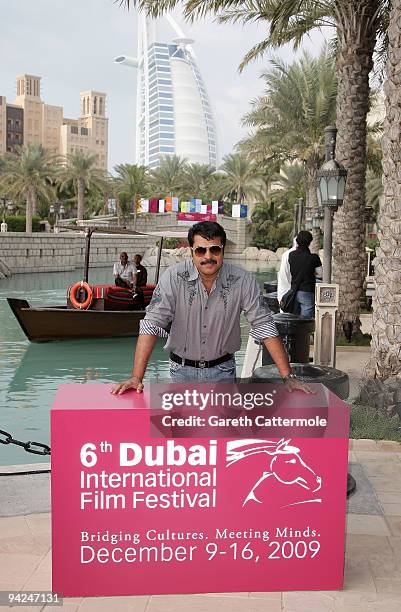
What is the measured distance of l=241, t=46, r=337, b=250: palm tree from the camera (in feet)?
102

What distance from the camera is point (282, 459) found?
Result: 3586 millimetres

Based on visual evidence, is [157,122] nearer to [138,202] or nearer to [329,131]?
[138,202]

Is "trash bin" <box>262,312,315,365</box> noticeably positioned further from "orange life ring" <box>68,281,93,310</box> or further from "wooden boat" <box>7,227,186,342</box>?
"orange life ring" <box>68,281,93,310</box>

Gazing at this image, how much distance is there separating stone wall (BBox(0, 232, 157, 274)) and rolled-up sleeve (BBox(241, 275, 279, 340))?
4332cm

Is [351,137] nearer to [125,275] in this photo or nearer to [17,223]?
[125,275]

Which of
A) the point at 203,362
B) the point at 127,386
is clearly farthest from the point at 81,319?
the point at 127,386

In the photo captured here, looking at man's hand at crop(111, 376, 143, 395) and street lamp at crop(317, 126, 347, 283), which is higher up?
street lamp at crop(317, 126, 347, 283)

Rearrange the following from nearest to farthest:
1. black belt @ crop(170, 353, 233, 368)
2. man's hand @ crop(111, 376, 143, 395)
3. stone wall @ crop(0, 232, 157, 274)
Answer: man's hand @ crop(111, 376, 143, 395)
black belt @ crop(170, 353, 233, 368)
stone wall @ crop(0, 232, 157, 274)

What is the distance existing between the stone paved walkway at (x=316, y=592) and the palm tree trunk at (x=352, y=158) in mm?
8375

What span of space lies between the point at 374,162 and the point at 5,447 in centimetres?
2870

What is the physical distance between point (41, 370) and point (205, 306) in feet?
40.2

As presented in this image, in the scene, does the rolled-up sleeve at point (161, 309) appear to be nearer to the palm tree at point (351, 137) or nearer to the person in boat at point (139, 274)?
the palm tree at point (351, 137)

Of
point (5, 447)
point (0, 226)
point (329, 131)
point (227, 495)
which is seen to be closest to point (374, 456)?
point (227, 495)

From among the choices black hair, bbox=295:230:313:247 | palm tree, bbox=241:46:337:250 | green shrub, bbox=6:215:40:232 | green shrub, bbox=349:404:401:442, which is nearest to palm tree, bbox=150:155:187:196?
green shrub, bbox=6:215:40:232
